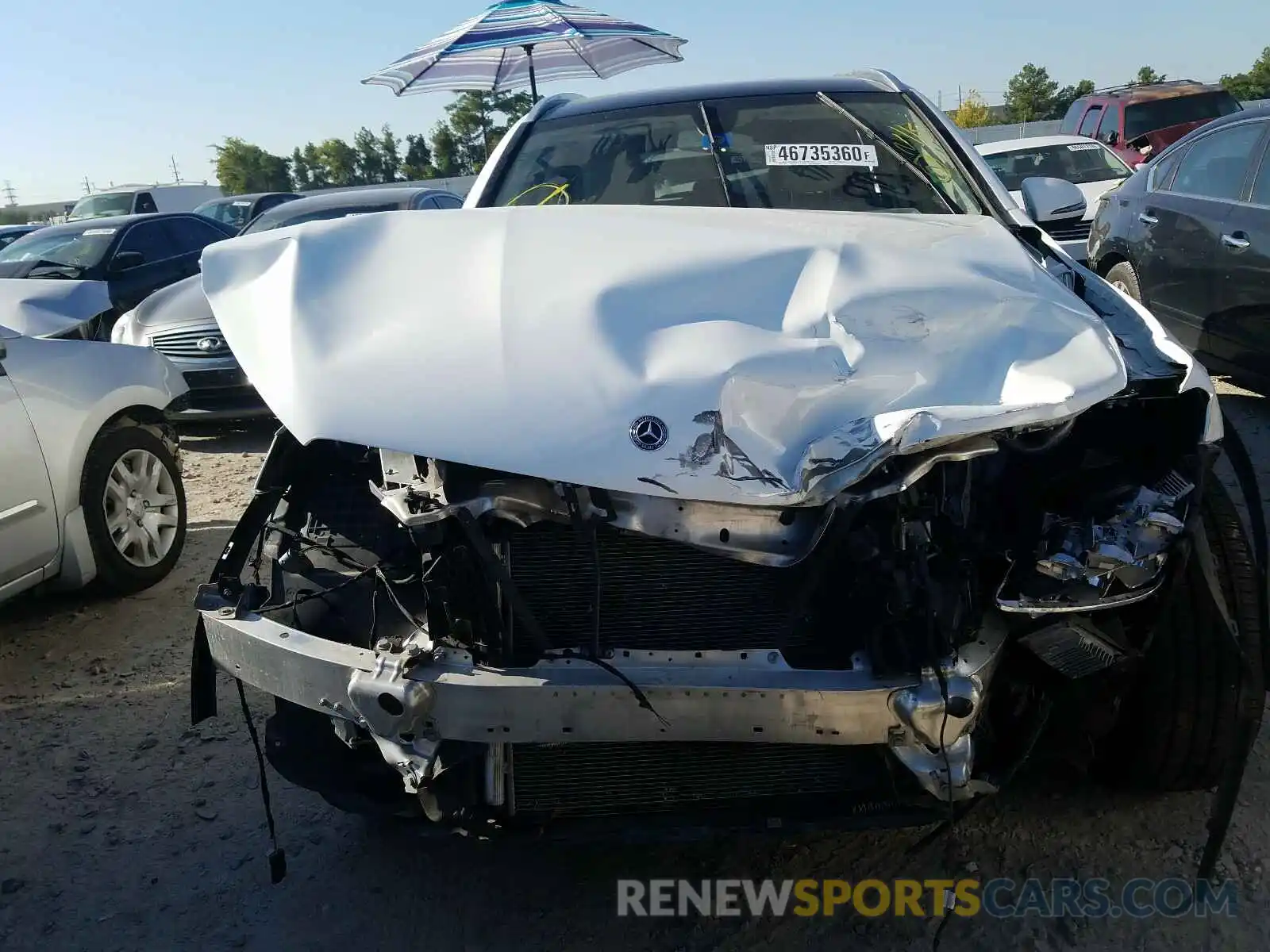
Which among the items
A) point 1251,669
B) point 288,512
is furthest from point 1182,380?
point 288,512

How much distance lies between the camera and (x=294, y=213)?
8320 mm

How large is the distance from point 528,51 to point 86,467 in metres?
6.28

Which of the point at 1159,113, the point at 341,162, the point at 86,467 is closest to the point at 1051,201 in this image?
the point at 86,467

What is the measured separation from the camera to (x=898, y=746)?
6.39 feet

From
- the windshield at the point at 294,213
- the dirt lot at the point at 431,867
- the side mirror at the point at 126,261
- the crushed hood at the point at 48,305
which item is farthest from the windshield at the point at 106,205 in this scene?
the dirt lot at the point at 431,867

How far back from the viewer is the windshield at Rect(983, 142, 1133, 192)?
1094 cm

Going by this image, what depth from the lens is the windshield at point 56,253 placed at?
8.57 meters

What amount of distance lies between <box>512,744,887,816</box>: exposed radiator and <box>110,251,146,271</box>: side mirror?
8247 millimetres

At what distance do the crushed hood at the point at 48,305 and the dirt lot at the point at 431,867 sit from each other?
7.96ft

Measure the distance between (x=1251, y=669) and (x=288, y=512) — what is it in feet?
7.40

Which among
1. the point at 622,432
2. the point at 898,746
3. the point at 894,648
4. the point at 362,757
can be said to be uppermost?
the point at 622,432

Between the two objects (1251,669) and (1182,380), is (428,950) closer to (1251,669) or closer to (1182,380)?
(1251,669)

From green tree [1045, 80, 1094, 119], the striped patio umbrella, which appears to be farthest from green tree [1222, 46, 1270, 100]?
the striped patio umbrella

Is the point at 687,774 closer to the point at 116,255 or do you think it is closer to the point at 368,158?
the point at 116,255
